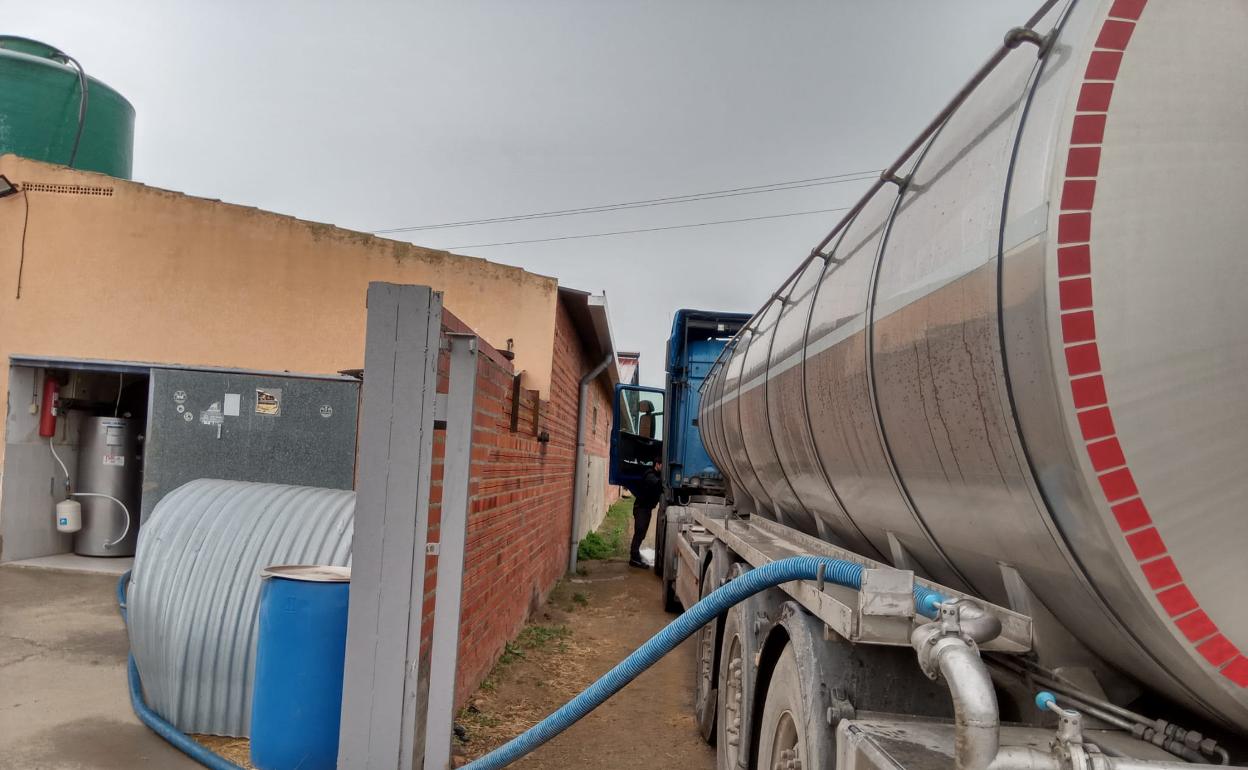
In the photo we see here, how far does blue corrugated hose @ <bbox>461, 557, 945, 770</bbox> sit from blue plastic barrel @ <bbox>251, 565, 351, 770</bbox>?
2.33ft

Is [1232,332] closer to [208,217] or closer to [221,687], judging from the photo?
[221,687]

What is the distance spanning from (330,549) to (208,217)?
236 inches

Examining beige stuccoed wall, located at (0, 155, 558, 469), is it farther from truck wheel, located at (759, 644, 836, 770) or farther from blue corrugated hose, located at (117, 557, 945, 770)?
truck wheel, located at (759, 644, 836, 770)

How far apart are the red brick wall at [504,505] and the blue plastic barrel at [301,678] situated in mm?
440

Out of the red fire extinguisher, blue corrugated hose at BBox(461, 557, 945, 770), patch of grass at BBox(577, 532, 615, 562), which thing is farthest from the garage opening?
blue corrugated hose at BBox(461, 557, 945, 770)

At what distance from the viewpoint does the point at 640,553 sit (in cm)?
1328

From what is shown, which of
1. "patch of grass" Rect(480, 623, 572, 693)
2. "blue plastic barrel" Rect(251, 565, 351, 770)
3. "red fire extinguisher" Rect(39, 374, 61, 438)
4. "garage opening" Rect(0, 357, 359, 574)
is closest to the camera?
"blue plastic barrel" Rect(251, 565, 351, 770)

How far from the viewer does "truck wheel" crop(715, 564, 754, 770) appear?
3486mm

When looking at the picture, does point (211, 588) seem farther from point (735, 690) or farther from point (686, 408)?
point (686, 408)

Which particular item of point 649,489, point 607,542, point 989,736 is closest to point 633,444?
point 649,489

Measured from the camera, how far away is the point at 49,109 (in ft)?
35.0

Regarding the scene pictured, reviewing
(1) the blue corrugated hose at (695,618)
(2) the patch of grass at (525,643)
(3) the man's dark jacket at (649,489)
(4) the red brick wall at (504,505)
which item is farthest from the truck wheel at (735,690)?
(3) the man's dark jacket at (649,489)

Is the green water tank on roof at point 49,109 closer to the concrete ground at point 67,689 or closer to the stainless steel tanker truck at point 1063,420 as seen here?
the concrete ground at point 67,689

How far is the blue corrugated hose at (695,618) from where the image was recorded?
243 centimetres
